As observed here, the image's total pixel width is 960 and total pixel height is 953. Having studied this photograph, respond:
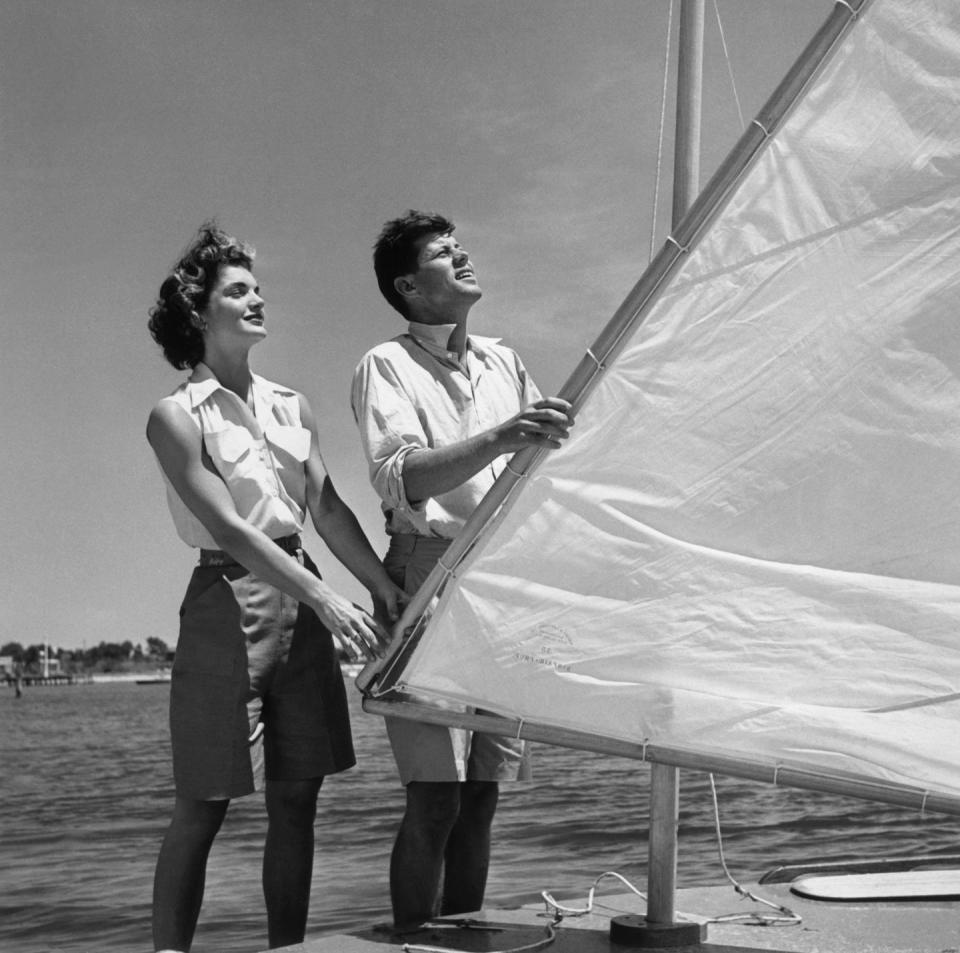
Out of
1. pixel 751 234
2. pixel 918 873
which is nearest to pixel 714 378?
pixel 751 234

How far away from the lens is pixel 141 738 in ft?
134

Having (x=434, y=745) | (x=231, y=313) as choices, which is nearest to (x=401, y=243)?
(x=231, y=313)

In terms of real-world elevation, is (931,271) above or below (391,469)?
above

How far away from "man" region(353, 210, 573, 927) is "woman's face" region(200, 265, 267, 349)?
1.08 feet

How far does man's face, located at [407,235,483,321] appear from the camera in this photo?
3.88 meters

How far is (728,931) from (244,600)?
1.56 meters

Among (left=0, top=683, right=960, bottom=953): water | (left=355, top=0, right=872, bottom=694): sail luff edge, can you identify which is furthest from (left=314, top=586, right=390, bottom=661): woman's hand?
(left=0, top=683, right=960, bottom=953): water

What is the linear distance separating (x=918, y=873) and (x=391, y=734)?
179 cm

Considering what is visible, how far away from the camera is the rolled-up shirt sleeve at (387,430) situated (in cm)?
359

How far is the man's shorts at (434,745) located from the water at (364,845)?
31.7 inches

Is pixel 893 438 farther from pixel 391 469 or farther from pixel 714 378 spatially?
pixel 391 469

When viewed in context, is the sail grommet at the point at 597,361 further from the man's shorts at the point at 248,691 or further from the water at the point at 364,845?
the water at the point at 364,845

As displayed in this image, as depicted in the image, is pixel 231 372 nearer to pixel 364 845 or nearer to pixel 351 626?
pixel 351 626

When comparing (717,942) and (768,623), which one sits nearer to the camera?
(768,623)
